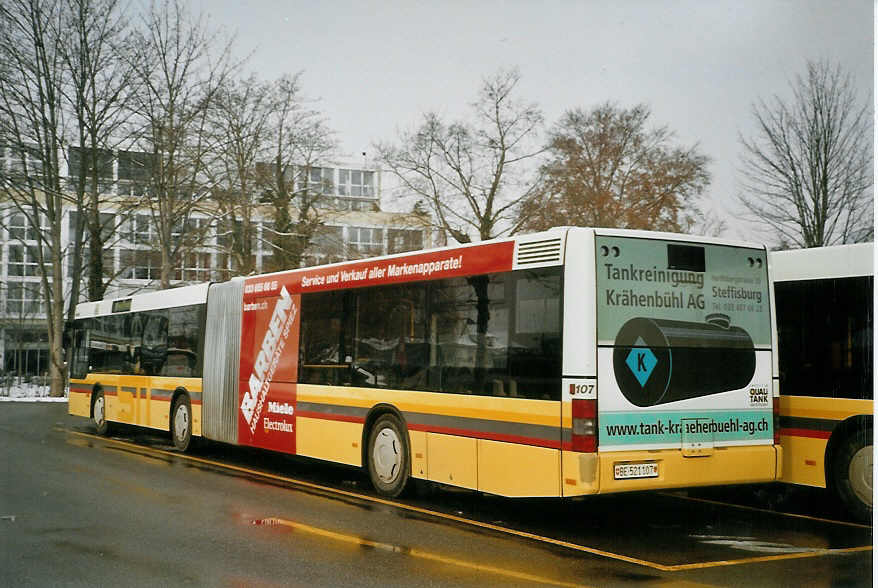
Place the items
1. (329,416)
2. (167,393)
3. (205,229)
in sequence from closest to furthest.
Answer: (329,416), (167,393), (205,229)

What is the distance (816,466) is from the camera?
9.98 m

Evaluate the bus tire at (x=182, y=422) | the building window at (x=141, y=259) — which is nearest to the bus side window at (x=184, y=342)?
the bus tire at (x=182, y=422)

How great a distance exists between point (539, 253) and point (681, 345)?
1.56 meters

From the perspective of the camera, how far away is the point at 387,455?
448 inches

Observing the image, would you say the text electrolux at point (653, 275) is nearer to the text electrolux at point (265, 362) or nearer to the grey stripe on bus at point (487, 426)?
the grey stripe on bus at point (487, 426)

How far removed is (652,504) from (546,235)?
3.71m

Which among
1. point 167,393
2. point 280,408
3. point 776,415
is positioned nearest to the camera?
point 776,415

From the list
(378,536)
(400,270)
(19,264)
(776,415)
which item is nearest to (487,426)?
(378,536)

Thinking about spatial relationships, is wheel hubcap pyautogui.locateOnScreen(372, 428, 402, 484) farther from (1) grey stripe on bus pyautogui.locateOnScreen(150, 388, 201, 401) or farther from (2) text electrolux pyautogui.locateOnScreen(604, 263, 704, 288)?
(1) grey stripe on bus pyautogui.locateOnScreen(150, 388, 201, 401)

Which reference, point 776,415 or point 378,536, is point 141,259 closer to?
point 378,536

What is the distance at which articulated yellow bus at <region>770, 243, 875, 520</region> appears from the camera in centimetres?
962

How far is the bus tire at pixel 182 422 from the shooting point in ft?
55.4

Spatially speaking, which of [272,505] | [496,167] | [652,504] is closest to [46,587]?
[272,505]

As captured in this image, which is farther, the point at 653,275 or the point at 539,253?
the point at 539,253
